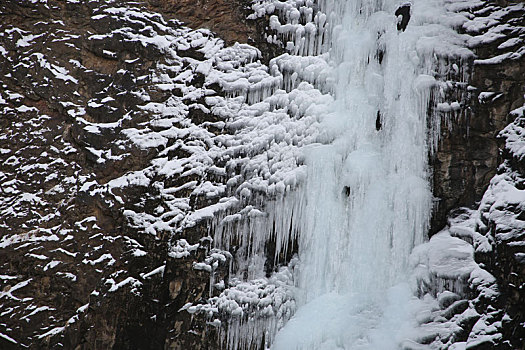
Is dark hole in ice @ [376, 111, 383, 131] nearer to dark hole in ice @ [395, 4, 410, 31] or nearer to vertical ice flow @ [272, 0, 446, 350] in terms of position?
vertical ice flow @ [272, 0, 446, 350]

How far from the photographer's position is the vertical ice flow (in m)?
5.54

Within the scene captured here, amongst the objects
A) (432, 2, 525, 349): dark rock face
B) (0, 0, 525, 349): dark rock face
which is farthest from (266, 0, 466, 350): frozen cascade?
(0, 0, 525, 349): dark rock face

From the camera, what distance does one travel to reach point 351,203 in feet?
19.1

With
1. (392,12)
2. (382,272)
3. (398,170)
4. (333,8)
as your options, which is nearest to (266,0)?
(333,8)

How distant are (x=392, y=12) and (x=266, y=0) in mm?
1558

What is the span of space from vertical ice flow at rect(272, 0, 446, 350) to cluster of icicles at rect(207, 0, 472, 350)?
1 cm

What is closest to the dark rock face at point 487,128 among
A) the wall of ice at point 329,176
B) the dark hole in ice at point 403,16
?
the wall of ice at point 329,176

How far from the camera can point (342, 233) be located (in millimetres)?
5781

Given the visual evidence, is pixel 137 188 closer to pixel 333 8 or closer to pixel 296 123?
pixel 296 123

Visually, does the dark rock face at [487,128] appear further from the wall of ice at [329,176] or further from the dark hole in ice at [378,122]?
the dark hole in ice at [378,122]

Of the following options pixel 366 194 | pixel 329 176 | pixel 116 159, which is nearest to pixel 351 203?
pixel 366 194

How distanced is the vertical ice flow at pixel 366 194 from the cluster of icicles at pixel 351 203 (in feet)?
0.04

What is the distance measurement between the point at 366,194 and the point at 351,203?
0.65 ft

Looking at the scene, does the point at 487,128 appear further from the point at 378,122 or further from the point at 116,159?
the point at 116,159
